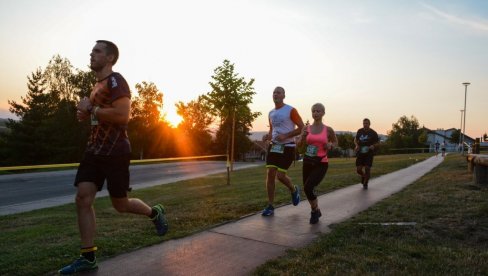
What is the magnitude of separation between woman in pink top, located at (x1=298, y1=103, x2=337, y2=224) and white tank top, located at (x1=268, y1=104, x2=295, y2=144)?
0.74 feet

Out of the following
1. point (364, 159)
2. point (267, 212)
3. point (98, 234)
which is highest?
point (364, 159)

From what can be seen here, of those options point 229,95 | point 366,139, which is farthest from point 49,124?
point 366,139

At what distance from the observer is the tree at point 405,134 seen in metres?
101

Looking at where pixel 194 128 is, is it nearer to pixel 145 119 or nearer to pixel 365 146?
pixel 145 119

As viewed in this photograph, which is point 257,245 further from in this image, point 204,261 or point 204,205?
point 204,205

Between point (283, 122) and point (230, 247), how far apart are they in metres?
2.50

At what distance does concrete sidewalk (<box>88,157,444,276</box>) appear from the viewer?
12.0 feet

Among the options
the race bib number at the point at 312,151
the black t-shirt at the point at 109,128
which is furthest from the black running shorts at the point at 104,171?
the race bib number at the point at 312,151

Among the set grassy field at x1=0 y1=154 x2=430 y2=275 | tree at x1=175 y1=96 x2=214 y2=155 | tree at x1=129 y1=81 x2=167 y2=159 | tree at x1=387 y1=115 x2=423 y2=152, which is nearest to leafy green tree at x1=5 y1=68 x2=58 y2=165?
tree at x1=129 y1=81 x2=167 y2=159

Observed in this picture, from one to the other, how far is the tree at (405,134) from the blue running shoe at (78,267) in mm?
104621

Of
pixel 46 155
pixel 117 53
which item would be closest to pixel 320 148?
pixel 117 53

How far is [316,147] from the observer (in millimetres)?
6164

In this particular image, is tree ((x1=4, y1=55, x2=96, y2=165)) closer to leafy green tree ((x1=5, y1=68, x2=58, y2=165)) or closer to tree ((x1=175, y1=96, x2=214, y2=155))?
leafy green tree ((x1=5, y1=68, x2=58, y2=165))

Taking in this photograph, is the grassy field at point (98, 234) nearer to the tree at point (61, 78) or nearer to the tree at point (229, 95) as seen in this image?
the tree at point (229, 95)
